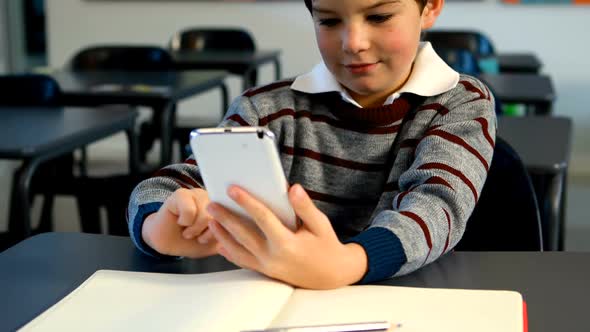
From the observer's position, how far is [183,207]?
0.97 metres

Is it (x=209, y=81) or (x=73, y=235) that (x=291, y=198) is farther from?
(x=209, y=81)

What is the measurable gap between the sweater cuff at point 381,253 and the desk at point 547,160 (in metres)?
0.92

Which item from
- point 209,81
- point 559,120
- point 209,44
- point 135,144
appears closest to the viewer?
point 559,120

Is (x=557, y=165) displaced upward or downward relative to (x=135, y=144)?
upward

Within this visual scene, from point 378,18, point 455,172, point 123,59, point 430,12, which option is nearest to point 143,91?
point 123,59

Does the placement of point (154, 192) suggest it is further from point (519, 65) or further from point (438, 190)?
point (519, 65)

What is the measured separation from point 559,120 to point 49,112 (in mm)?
1417

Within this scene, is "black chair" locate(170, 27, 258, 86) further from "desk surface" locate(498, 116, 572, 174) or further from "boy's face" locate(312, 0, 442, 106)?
"boy's face" locate(312, 0, 442, 106)

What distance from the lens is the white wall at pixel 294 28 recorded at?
16.6ft

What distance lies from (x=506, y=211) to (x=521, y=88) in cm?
192

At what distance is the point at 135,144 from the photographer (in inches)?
110

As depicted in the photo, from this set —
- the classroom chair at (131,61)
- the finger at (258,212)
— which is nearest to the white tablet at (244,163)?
the finger at (258,212)

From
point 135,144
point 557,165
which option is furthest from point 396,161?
point 135,144

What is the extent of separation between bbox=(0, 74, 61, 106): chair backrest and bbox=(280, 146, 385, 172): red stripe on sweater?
5.70 feet
